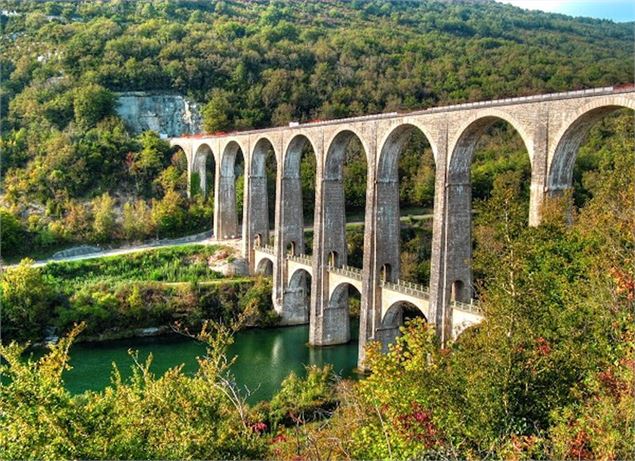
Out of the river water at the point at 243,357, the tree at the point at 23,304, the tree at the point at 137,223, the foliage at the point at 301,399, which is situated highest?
the tree at the point at 137,223

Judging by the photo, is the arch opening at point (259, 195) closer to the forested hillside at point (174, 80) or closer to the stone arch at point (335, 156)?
the forested hillside at point (174, 80)

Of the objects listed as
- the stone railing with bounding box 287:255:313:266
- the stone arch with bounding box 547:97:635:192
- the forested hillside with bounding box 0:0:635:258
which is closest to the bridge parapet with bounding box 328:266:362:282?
the stone railing with bounding box 287:255:313:266

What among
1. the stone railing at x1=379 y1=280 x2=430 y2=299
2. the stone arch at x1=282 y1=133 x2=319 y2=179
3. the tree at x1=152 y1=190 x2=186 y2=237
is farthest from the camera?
the tree at x1=152 y1=190 x2=186 y2=237

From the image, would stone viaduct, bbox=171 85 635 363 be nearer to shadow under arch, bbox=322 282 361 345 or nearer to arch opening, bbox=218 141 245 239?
shadow under arch, bbox=322 282 361 345

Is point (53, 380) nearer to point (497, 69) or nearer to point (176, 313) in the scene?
point (176, 313)

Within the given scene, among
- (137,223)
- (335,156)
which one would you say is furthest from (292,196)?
(137,223)

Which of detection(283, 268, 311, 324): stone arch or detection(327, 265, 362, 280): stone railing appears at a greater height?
detection(327, 265, 362, 280): stone railing

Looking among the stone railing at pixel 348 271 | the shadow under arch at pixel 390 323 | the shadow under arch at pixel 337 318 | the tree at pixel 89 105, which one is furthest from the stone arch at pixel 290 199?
the tree at pixel 89 105
